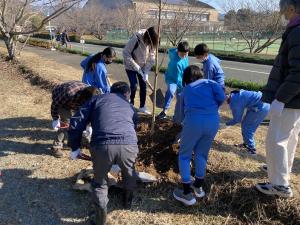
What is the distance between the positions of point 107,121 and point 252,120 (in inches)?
78.6

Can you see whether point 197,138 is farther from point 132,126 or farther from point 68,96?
point 68,96

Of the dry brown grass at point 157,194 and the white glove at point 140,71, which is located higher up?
the white glove at point 140,71

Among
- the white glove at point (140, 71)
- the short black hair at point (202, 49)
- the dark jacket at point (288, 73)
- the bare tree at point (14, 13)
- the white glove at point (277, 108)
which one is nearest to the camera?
the dark jacket at point (288, 73)

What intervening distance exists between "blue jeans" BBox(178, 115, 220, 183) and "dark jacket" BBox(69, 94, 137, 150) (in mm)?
484

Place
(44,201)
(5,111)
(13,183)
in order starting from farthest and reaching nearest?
1. (5,111)
2. (13,183)
3. (44,201)

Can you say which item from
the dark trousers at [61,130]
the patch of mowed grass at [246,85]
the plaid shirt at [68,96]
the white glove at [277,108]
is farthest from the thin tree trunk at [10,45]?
the white glove at [277,108]

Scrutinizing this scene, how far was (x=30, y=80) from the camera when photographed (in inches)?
340

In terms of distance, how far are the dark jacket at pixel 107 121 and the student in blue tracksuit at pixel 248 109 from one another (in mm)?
1315

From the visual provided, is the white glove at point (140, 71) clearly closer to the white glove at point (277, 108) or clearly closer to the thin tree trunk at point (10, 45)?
the white glove at point (277, 108)

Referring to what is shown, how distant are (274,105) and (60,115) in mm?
2630

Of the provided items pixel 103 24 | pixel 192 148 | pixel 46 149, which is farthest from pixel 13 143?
pixel 103 24

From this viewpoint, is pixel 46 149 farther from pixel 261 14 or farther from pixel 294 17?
pixel 261 14

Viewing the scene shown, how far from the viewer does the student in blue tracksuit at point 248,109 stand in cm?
370

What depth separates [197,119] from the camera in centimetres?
290
